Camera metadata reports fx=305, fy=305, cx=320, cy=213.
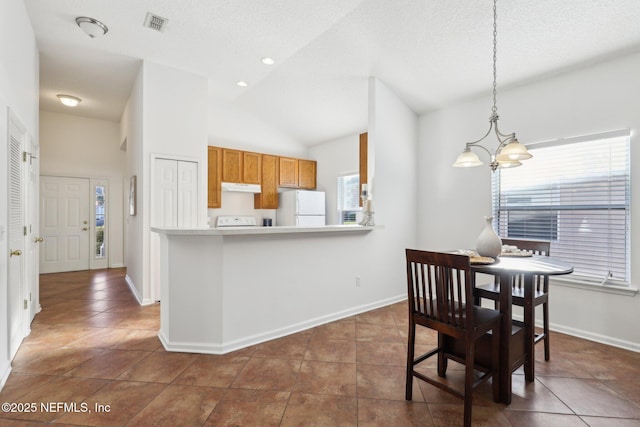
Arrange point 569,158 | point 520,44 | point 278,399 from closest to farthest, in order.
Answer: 1. point 278,399
2. point 520,44
3. point 569,158

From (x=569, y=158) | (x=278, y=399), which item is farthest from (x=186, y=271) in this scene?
(x=569, y=158)

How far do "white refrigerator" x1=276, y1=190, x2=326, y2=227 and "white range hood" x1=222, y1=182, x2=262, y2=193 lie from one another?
1.93 ft

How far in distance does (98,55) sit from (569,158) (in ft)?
17.6

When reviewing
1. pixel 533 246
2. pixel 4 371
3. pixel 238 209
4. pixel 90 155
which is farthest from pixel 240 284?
pixel 90 155

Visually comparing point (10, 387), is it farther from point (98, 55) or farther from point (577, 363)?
point (577, 363)

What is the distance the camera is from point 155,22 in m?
3.03

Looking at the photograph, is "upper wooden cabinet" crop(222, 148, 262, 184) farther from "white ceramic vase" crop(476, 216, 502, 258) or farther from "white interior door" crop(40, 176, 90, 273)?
"white ceramic vase" crop(476, 216, 502, 258)

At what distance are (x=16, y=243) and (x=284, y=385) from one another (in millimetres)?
2557

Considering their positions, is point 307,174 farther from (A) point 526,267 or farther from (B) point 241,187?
(A) point 526,267

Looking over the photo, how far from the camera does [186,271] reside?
2562 mm

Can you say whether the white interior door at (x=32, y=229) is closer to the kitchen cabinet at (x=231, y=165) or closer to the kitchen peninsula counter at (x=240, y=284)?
the kitchen peninsula counter at (x=240, y=284)

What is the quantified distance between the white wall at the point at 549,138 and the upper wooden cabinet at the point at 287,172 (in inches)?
109

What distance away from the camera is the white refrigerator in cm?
580

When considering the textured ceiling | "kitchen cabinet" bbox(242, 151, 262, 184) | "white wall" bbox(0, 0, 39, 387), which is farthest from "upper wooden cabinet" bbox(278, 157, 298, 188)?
"white wall" bbox(0, 0, 39, 387)
